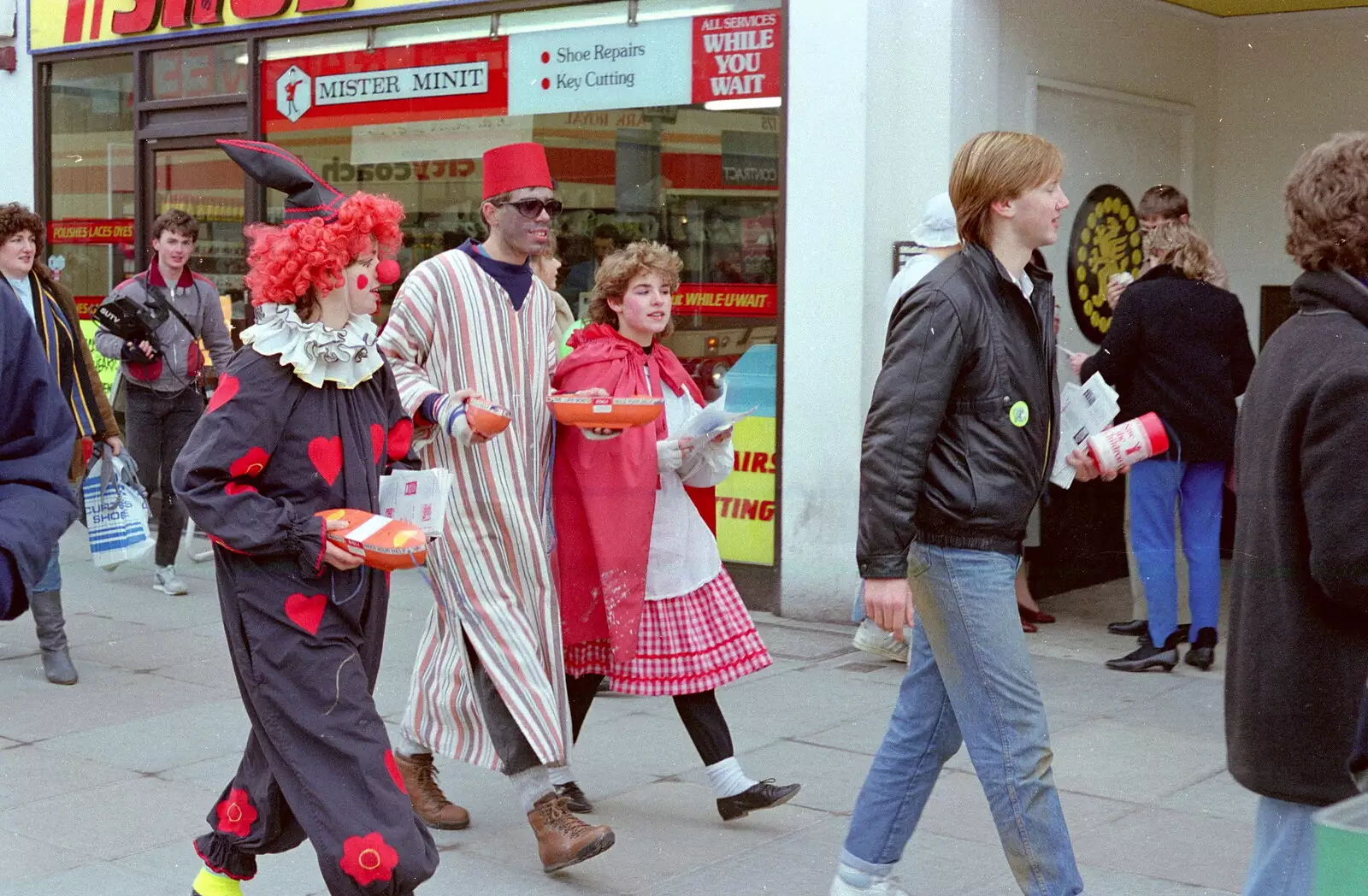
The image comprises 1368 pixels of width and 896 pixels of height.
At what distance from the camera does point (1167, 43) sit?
363 inches

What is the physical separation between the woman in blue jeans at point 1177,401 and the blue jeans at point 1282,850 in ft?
13.3

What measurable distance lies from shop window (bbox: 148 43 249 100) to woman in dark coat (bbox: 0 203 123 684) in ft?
12.7

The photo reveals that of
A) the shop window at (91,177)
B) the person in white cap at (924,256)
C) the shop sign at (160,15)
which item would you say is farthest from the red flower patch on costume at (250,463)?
the shop window at (91,177)

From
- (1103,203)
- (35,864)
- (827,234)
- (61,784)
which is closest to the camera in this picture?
(35,864)

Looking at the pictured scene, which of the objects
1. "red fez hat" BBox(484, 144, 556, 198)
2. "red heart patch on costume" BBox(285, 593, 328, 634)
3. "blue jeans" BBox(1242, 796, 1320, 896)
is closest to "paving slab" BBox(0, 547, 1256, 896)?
"red heart patch on costume" BBox(285, 593, 328, 634)

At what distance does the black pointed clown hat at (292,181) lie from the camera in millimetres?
3886

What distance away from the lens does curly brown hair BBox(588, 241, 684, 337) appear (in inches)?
199

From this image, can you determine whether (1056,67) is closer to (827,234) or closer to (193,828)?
(827,234)

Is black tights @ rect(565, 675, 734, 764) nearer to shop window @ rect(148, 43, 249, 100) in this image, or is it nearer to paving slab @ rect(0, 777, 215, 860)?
paving slab @ rect(0, 777, 215, 860)

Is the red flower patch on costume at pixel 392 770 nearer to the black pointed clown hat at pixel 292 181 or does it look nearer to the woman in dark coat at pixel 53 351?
the black pointed clown hat at pixel 292 181

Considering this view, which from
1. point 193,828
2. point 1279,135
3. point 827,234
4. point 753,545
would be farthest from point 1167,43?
point 193,828

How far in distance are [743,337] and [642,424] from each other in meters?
3.60

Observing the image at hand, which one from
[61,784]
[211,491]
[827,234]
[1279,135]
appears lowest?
[61,784]

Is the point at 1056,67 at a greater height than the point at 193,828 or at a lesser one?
greater
